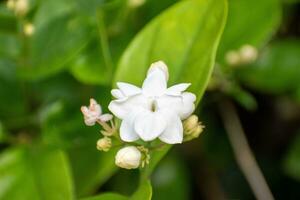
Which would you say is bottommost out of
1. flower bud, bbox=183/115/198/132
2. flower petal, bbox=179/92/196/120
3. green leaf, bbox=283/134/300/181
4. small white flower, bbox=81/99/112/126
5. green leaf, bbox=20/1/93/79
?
green leaf, bbox=283/134/300/181

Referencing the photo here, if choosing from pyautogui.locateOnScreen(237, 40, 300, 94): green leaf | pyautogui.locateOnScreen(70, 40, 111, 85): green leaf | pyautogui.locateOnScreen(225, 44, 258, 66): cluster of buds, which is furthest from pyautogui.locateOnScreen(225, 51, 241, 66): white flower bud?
pyautogui.locateOnScreen(70, 40, 111, 85): green leaf

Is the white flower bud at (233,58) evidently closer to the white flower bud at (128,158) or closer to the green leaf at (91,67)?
the green leaf at (91,67)

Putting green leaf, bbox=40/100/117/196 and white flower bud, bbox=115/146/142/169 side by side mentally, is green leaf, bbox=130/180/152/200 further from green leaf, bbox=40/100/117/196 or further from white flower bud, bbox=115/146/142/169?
green leaf, bbox=40/100/117/196

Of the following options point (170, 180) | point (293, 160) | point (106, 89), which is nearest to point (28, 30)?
point (106, 89)

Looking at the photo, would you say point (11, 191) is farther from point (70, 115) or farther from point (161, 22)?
point (161, 22)

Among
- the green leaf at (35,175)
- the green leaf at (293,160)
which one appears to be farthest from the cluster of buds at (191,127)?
the green leaf at (293,160)

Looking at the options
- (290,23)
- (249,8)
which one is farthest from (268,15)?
(290,23)

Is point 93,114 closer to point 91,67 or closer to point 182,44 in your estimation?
point 182,44
